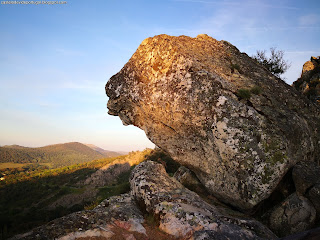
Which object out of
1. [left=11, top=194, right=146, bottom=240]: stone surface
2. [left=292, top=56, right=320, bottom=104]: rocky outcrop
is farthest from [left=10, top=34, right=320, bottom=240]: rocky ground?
[left=292, top=56, right=320, bottom=104]: rocky outcrop

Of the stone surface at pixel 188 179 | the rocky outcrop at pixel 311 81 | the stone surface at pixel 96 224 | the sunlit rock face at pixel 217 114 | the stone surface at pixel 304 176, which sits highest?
the rocky outcrop at pixel 311 81

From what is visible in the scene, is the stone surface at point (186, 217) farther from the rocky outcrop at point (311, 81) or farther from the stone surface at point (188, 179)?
the rocky outcrop at point (311, 81)

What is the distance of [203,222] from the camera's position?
6332mm

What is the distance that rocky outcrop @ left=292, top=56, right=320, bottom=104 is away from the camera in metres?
18.8

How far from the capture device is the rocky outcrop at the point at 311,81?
18.8 m

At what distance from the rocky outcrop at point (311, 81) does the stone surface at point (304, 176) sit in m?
10.4

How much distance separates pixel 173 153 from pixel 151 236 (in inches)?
192

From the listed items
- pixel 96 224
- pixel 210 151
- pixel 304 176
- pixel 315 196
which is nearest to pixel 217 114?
pixel 210 151

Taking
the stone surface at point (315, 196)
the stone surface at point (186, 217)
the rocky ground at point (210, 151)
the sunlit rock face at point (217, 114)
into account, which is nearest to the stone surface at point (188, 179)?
the rocky ground at point (210, 151)

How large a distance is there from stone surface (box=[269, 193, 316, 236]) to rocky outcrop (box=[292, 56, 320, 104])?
1192 cm

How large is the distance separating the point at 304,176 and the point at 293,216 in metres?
1.69

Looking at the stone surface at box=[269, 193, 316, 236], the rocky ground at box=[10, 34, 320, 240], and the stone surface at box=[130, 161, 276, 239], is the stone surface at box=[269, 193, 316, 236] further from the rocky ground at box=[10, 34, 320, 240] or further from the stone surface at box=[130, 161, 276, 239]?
the stone surface at box=[130, 161, 276, 239]

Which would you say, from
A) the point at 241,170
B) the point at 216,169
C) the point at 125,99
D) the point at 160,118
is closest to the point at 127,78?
the point at 125,99

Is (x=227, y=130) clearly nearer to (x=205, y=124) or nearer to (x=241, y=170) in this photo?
(x=205, y=124)
